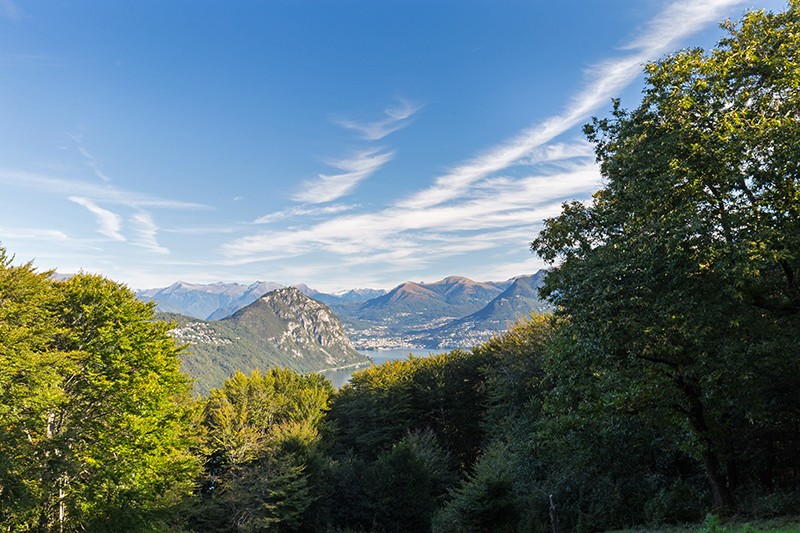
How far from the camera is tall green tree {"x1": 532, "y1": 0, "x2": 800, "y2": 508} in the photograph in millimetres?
10672

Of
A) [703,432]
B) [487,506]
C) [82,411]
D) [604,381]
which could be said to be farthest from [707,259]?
[82,411]

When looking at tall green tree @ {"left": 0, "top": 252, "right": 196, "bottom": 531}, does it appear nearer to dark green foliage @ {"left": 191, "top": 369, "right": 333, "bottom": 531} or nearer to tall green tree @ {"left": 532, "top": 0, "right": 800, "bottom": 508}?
dark green foliage @ {"left": 191, "top": 369, "right": 333, "bottom": 531}

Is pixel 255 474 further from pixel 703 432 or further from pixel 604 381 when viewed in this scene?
pixel 703 432

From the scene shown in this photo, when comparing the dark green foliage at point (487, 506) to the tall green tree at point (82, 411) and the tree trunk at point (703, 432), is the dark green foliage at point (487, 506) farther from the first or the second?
the tall green tree at point (82, 411)

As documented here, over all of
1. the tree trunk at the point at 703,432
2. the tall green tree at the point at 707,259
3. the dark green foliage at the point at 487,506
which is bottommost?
the dark green foliage at the point at 487,506

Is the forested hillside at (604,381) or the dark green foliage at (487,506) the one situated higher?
the forested hillside at (604,381)

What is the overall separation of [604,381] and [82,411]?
23365 mm

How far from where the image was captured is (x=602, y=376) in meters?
13.5

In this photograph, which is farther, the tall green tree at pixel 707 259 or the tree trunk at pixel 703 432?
the tree trunk at pixel 703 432

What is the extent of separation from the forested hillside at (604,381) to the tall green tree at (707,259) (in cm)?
7

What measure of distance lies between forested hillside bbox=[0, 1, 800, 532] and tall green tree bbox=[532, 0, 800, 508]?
71mm

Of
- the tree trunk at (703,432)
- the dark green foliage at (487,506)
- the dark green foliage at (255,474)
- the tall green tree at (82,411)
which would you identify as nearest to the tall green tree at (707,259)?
the tree trunk at (703,432)

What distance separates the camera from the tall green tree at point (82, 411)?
1633cm

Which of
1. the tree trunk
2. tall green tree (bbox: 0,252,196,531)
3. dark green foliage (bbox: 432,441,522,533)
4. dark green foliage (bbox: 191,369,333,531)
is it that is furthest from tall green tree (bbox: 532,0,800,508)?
dark green foliage (bbox: 191,369,333,531)
